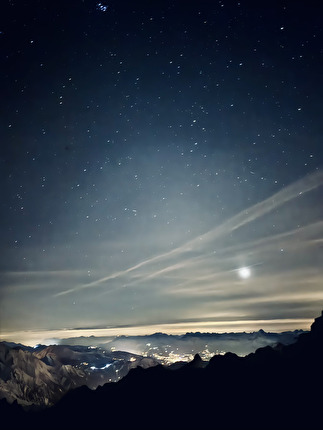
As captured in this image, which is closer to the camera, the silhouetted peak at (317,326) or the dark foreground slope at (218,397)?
the dark foreground slope at (218,397)

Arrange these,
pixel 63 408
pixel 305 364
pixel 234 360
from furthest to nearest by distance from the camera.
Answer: pixel 63 408 → pixel 234 360 → pixel 305 364

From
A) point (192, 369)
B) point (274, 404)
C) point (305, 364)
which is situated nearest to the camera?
point (274, 404)

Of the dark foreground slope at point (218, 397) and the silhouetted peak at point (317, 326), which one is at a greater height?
the silhouetted peak at point (317, 326)

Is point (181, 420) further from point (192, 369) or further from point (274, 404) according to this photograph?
point (274, 404)

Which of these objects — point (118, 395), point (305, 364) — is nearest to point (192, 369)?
point (118, 395)

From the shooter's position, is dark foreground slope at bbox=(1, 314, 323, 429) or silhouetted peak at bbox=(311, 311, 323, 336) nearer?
dark foreground slope at bbox=(1, 314, 323, 429)

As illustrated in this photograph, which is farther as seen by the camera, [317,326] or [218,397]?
[218,397]

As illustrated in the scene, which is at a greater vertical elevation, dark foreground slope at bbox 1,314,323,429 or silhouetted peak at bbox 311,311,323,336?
silhouetted peak at bbox 311,311,323,336

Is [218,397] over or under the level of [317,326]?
under
